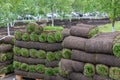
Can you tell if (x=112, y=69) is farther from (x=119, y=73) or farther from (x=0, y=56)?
(x=0, y=56)

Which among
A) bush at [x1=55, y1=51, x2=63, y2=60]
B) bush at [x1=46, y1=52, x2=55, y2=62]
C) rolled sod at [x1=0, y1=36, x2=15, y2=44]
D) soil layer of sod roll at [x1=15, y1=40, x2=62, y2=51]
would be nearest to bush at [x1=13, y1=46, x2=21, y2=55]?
soil layer of sod roll at [x1=15, y1=40, x2=62, y2=51]

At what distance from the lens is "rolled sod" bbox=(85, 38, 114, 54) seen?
5793 millimetres

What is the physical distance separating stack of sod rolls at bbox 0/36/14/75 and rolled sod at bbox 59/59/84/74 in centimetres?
335

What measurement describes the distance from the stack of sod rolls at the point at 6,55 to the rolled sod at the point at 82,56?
12.2ft

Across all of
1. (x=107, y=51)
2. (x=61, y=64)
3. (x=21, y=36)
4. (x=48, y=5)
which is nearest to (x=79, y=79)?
(x=61, y=64)

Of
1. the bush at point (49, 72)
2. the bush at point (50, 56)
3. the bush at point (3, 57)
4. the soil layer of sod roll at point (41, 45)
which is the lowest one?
the bush at point (49, 72)

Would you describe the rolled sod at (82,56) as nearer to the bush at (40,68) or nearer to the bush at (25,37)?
the bush at (40,68)

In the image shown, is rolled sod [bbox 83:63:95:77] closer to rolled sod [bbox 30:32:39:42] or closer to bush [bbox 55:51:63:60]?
bush [bbox 55:51:63:60]

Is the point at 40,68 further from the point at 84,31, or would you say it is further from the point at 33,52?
the point at 84,31

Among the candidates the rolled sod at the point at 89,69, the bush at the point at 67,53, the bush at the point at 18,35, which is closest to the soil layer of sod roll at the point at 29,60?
the bush at the point at 18,35

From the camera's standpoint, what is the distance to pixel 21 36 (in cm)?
888

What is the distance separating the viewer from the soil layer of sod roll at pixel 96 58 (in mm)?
Result: 5711

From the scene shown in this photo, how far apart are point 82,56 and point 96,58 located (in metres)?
0.47

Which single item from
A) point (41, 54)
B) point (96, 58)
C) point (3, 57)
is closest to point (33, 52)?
point (41, 54)
